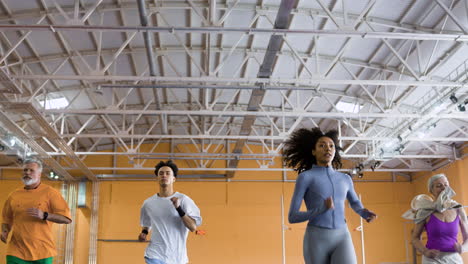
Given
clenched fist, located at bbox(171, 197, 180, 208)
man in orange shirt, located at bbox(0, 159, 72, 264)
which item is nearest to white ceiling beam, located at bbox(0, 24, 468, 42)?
man in orange shirt, located at bbox(0, 159, 72, 264)

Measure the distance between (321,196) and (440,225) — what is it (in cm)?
168

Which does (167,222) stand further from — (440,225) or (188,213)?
(440,225)

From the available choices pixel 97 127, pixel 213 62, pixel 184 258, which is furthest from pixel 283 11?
pixel 97 127

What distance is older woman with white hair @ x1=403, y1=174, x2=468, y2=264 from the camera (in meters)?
5.09

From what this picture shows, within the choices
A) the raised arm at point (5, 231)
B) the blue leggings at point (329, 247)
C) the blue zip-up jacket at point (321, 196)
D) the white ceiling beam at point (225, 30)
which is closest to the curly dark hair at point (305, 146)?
the blue zip-up jacket at point (321, 196)

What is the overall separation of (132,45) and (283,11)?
20.5ft

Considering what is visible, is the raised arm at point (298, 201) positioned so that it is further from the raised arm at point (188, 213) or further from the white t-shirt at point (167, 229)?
the white t-shirt at point (167, 229)

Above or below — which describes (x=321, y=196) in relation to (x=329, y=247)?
above

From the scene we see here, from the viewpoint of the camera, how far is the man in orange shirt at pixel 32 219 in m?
5.34

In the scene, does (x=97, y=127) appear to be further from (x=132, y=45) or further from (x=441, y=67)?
(x=441, y=67)

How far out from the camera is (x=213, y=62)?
640 inches

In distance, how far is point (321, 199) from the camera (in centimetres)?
410

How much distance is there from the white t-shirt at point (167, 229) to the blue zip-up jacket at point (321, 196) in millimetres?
1398

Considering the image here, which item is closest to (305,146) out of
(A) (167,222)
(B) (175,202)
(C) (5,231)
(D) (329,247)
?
(D) (329,247)
